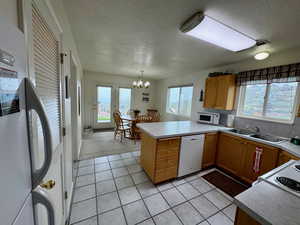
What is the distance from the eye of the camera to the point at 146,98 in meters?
6.12

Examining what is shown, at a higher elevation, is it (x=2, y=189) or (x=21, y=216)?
(x=2, y=189)

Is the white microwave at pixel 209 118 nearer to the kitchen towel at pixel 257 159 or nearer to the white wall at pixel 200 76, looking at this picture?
the white wall at pixel 200 76

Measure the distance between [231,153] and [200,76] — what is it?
2.36 meters

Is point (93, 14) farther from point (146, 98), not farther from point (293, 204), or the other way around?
point (146, 98)

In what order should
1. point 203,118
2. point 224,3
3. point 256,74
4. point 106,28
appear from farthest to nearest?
point 203,118, point 256,74, point 106,28, point 224,3

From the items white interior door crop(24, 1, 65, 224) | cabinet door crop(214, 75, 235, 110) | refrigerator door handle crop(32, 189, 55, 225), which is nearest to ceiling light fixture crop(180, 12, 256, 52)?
cabinet door crop(214, 75, 235, 110)

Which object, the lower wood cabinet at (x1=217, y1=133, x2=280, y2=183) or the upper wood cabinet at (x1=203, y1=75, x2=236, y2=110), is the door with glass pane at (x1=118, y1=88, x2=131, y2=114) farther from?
the lower wood cabinet at (x1=217, y1=133, x2=280, y2=183)

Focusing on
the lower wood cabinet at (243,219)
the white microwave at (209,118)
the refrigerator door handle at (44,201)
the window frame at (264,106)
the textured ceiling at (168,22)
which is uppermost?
the textured ceiling at (168,22)

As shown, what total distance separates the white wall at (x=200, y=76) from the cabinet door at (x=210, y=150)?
1333 mm

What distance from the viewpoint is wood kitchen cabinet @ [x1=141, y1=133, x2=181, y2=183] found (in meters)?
1.98

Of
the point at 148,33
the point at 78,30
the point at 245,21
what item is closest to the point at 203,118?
the point at 245,21

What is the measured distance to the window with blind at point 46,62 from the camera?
0.73 meters

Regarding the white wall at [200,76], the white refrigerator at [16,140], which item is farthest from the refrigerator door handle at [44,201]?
the white wall at [200,76]

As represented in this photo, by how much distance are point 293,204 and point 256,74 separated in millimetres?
2545
